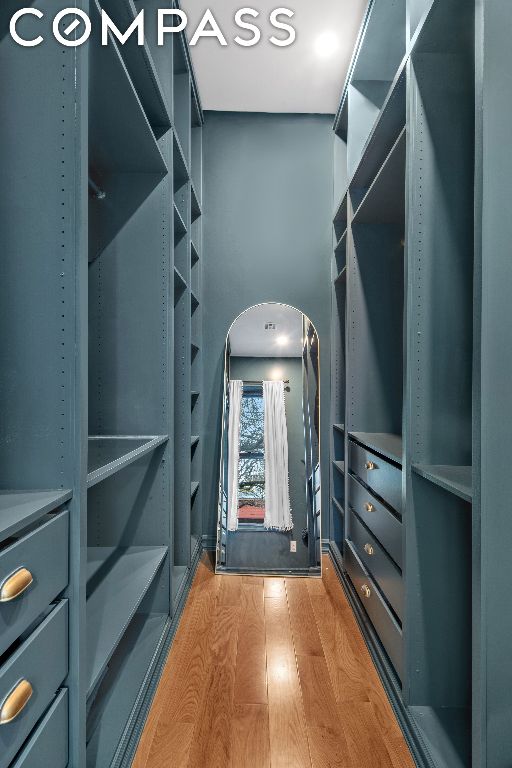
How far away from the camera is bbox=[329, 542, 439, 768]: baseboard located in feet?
4.87

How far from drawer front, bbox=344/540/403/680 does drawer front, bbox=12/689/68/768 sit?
3.64 ft

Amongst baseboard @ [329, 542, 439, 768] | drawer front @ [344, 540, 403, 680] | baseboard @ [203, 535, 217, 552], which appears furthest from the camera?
baseboard @ [203, 535, 217, 552]

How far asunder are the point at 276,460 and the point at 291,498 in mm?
237

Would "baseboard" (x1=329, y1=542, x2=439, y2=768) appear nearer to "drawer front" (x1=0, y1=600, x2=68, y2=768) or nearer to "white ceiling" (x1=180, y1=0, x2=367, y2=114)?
"drawer front" (x1=0, y1=600, x2=68, y2=768)

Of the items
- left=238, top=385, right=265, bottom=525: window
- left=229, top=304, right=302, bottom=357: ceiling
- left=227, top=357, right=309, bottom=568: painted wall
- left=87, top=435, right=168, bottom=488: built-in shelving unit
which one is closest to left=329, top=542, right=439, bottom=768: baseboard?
left=227, top=357, right=309, bottom=568: painted wall

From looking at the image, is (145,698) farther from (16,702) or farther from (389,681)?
(16,702)

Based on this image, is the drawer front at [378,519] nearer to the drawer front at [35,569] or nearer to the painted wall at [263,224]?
the painted wall at [263,224]

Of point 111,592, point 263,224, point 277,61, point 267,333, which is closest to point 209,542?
point 267,333

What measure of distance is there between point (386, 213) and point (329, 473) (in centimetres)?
165

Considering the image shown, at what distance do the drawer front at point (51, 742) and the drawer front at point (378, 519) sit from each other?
3.79ft

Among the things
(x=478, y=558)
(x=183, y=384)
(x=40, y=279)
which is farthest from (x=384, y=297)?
(x=40, y=279)

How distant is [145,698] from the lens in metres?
1.70

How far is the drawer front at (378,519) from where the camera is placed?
1.87 m

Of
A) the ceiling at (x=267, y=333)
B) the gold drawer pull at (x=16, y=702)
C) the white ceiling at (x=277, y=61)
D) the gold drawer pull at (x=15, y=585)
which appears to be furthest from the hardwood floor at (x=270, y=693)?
the white ceiling at (x=277, y=61)
